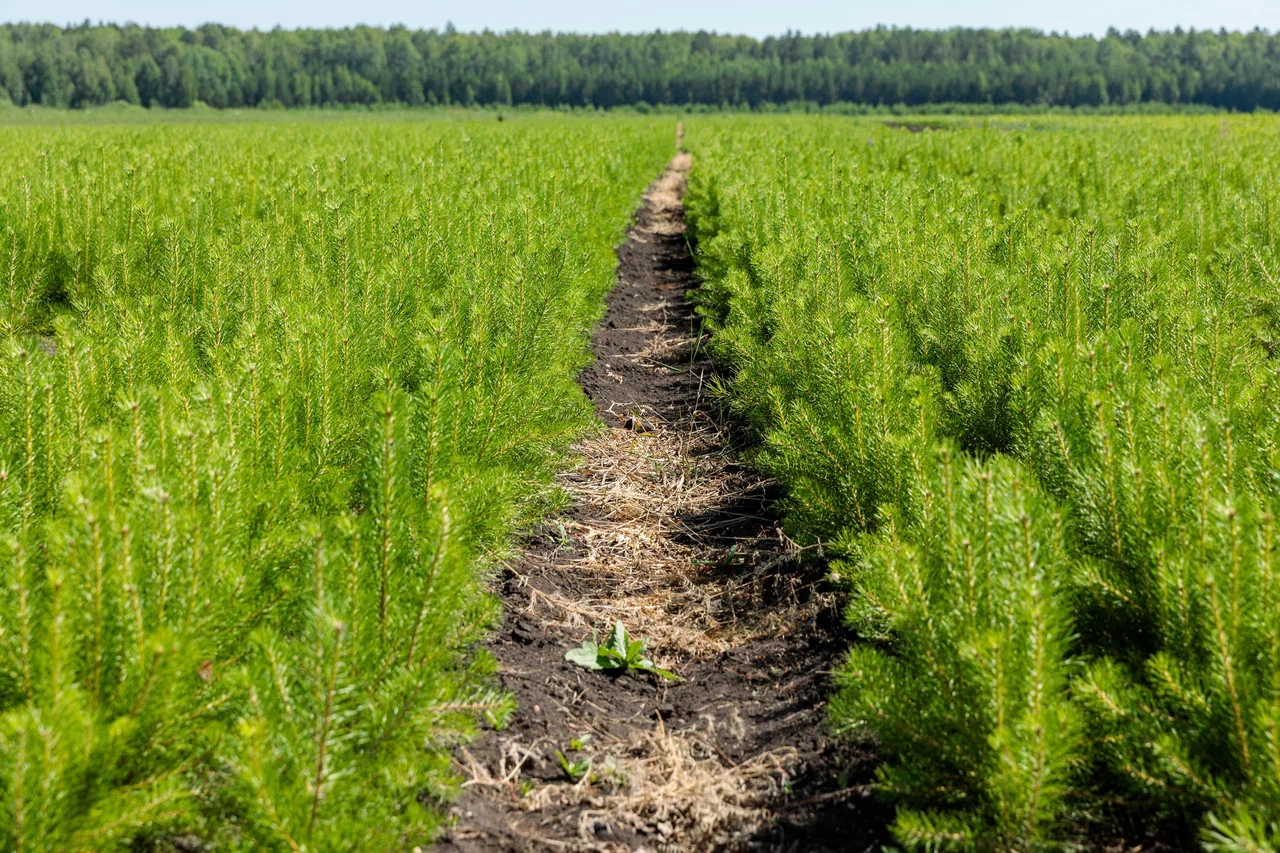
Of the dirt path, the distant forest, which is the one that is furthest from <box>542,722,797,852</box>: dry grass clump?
the distant forest

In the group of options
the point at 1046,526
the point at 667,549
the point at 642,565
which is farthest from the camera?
the point at 667,549

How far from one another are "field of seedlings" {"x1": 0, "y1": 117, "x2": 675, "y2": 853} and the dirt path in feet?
0.67

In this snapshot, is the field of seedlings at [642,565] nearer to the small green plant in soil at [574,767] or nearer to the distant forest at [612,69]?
the small green plant in soil at [574,767]

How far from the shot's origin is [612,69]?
111750 millimetres

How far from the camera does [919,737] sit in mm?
1797

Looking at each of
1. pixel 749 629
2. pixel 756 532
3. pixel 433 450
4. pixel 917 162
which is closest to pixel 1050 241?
pixel 756 532

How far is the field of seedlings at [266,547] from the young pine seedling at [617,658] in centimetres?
34

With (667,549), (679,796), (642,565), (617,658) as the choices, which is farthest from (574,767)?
(667,549)

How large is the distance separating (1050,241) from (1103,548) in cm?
354

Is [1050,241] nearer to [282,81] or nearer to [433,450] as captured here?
[433,450]

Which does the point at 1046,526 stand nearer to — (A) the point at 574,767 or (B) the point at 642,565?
(A) the point at 574,767

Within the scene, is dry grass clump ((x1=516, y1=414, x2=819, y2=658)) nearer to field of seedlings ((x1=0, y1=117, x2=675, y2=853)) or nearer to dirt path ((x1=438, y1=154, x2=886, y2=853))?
dirt path ((x1=438, y1=154, x2=886, y2=853))

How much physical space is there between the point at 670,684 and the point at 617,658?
18 cm

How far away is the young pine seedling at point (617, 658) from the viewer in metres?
2.86
